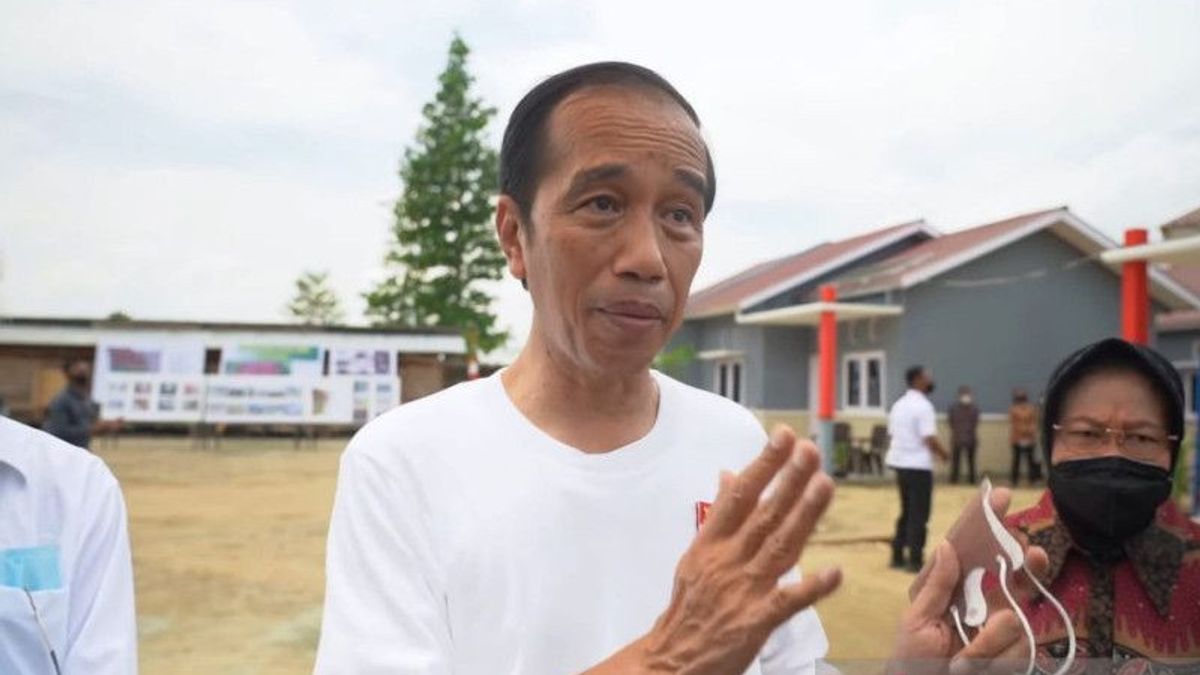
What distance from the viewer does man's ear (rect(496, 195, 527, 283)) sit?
1609 millimetres

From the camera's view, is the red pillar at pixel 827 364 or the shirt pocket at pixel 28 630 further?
the red pillar at pixel 827 364

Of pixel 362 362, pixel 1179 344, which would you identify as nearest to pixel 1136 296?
pixel 1179 344

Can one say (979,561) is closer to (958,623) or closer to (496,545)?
(958,623)

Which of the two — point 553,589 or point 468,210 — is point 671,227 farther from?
point 468,210

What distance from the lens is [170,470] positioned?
18.0m

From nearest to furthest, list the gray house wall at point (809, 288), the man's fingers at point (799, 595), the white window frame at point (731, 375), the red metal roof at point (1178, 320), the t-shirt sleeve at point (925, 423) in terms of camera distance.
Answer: the man's fingers at point (799, 595)
the t-shirt sleeve at point (925, 423)
the red metal roof at point (1178, 320)
the gray house wall at point (809, 288)
the white window frame at point (731, 375)

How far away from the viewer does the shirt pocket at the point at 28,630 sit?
5.44 feet

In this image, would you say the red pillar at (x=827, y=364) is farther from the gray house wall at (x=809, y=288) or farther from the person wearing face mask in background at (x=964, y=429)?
the gray house wall at (x=809, y=288)

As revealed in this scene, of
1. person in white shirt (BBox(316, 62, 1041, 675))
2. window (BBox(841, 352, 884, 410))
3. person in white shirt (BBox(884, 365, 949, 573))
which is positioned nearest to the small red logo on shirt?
person in white shirt (BBox(316, 62, 1041, 675))

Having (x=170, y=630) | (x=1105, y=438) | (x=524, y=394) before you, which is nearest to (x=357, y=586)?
(x=524, y=394)

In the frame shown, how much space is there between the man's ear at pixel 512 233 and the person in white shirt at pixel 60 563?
799 mm

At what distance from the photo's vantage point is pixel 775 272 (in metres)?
27.4

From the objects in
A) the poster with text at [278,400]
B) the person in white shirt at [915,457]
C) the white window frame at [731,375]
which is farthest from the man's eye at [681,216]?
the poster with text at [278,400]

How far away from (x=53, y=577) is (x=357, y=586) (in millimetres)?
640
